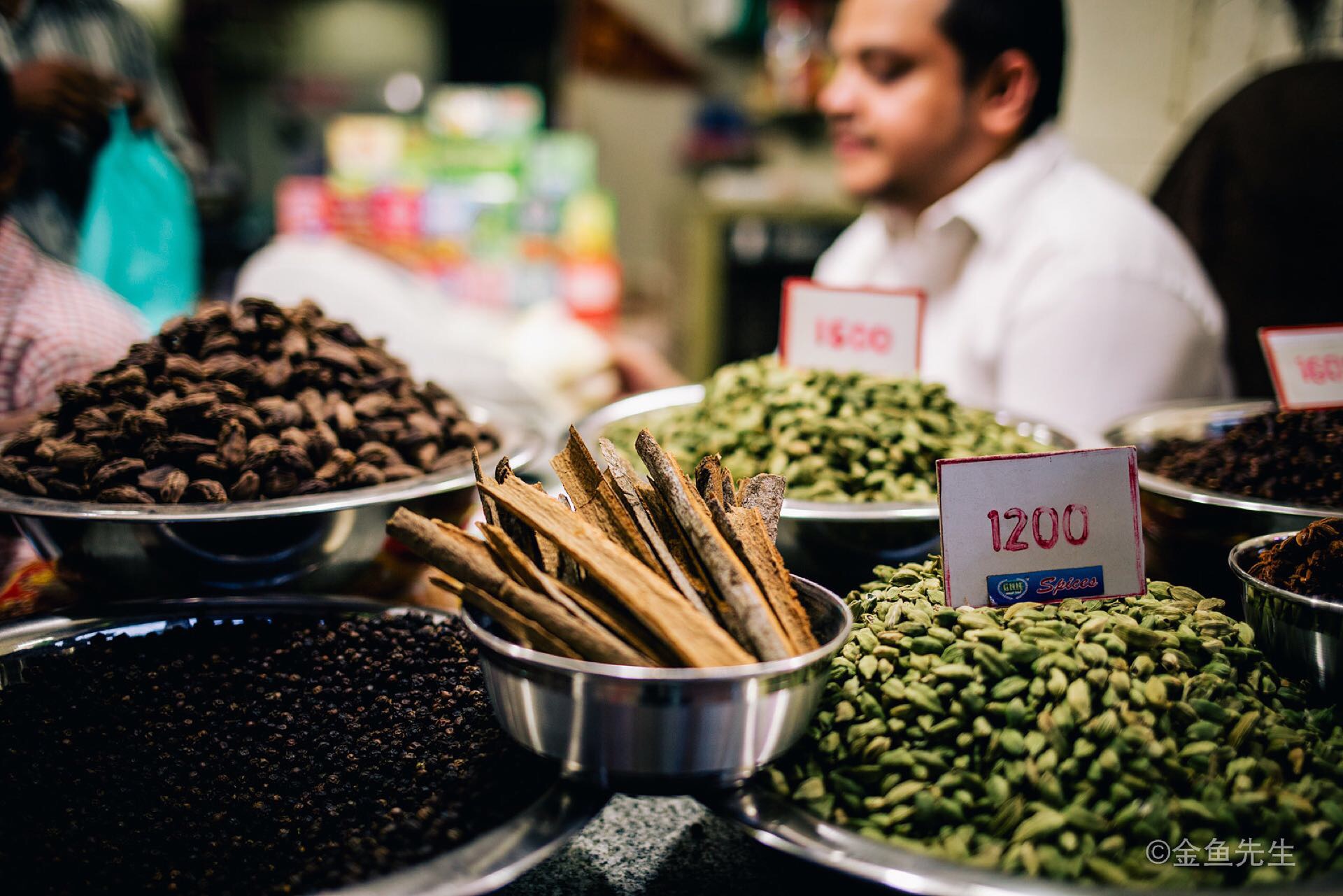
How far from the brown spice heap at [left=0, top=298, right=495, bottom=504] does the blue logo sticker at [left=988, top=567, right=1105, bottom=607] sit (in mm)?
792

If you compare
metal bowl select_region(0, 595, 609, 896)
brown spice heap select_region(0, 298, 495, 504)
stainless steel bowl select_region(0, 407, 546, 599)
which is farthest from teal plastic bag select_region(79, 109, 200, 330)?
metal bowl select_region(0, 595, 609, 896)

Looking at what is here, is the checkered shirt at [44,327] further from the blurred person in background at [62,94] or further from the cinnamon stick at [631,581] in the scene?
the cinnamon stick at [631,581]

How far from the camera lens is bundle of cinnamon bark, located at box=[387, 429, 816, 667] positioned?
2.66 ft

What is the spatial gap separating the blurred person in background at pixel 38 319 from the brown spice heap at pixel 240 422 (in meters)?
0.34

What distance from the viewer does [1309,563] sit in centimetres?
96

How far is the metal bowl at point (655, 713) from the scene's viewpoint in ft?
2.40

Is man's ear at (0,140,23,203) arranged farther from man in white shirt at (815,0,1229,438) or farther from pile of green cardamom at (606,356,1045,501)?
man in white shirt at (815,0,1229,438)

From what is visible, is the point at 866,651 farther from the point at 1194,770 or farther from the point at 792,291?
the point at 792,291

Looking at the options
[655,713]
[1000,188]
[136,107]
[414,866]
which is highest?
[136,107]

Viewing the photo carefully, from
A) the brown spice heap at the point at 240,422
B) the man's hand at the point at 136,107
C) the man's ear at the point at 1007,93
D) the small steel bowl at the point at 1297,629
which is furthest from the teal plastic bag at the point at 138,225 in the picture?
the small steel bowl at the point at 1297,629

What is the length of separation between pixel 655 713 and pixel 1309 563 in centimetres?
73

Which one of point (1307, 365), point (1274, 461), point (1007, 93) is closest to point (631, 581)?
point (1274, 461)

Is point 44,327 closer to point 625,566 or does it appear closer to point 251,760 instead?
point 251,760

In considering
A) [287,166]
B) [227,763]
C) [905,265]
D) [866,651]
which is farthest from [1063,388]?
[287,166]
